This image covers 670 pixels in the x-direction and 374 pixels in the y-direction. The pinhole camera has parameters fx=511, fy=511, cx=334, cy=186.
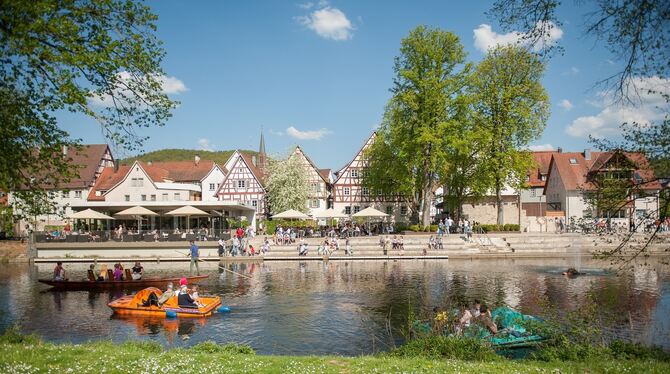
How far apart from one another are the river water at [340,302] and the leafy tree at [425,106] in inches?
511

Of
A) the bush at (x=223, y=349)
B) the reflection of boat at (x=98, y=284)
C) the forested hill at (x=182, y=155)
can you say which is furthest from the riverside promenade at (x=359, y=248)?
the forested hill at (x=182, y=155)

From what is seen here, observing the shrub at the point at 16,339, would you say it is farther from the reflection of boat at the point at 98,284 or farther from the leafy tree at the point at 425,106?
the leafy tree at the point at 425,106

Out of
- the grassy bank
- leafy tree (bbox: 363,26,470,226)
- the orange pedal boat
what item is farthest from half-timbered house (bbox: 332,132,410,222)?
the grassy bank

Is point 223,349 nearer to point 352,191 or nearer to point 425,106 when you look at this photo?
point 425,106

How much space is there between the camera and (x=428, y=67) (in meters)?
46.1

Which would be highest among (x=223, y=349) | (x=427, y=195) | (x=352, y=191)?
(x=352, y=191)

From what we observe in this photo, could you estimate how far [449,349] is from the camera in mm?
11609

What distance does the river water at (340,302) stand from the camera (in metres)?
16.4

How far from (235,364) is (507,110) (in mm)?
41862

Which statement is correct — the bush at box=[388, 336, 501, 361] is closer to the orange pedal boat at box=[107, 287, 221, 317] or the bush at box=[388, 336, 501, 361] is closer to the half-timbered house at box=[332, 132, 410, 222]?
the orange pedal boat at box=[107, 287, 221, 317]

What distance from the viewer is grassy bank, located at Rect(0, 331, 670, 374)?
923cm

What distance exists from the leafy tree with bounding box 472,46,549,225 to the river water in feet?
43.6

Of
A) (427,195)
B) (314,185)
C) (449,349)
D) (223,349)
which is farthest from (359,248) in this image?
(449,349)

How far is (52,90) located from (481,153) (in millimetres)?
41000
